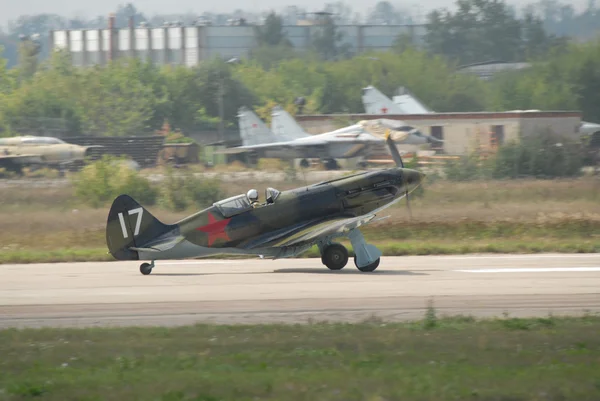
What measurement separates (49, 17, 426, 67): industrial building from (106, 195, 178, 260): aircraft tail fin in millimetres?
109753

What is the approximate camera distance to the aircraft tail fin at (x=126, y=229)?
1941cm

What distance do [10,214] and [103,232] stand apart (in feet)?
18.5

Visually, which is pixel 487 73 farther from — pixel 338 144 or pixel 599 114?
pixel 338 144

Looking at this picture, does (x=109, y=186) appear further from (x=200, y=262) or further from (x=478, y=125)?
(x=478, y=125)

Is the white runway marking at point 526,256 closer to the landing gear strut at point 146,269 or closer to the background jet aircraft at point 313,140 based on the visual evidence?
the landing gear strut at point 146,269

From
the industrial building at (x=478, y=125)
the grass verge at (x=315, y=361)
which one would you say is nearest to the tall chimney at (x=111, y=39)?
the industrial building at (x=478, y=125)

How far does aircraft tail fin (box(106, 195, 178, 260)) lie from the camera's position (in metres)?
19.4

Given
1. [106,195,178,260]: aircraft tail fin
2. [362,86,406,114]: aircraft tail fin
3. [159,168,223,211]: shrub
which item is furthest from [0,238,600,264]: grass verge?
[362,86,406,114]: aircraft tail fin

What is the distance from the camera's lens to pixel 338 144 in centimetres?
A: 5572

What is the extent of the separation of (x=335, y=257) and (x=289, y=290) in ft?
9.81

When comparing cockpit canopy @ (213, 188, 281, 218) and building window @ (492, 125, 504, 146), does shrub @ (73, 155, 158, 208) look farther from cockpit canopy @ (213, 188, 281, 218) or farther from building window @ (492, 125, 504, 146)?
building window @ (492, 125, 504, 146)

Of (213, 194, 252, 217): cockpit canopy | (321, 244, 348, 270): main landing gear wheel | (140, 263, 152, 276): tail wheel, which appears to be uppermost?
(213, 194, 252, 217): cockpit canopy

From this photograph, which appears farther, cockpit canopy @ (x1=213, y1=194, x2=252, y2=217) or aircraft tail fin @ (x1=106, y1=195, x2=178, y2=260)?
cockpit canopy @ (x1=213, y1=194, x2=252, y2=217)

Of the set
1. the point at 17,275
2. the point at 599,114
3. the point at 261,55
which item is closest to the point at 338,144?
the point at 599,114
